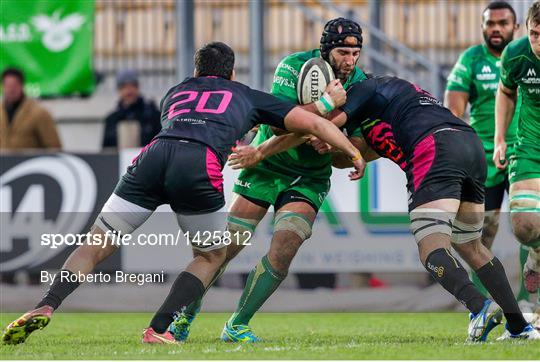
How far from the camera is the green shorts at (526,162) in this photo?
340 inches

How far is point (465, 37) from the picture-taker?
628 inches

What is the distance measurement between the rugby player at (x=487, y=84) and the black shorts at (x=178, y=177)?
3252mm

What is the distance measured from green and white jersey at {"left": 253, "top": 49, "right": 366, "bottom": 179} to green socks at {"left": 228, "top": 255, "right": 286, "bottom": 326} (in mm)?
688

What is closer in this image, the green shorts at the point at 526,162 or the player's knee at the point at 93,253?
the player's knee at the point at 93,253

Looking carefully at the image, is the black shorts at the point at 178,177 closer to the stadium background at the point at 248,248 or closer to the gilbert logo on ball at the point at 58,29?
the stadium background at the point at 248,248

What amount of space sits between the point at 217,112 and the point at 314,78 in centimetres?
71

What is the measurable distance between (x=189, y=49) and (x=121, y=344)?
638 cm

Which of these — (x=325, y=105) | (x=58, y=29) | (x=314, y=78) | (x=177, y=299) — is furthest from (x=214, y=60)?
(x=58, y=29)

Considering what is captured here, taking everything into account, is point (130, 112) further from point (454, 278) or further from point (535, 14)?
point (454, 278)

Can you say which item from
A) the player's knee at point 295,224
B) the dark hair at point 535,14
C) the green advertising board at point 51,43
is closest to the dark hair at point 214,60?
the player's knee at point 295,224

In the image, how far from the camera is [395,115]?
798 cm

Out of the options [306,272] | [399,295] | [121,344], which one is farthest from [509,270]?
[121,344]

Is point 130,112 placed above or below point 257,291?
above

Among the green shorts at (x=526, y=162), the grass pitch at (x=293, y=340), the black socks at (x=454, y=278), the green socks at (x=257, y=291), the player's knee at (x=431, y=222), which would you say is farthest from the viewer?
the green shorts at (x=526, y=162)
